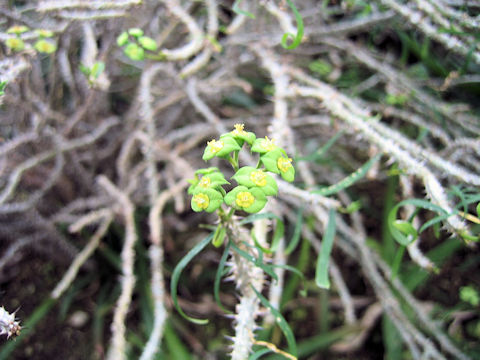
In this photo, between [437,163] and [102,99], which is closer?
[437,163]

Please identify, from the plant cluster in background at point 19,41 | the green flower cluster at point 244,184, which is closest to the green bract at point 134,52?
the plant cluster in background at point 19,41

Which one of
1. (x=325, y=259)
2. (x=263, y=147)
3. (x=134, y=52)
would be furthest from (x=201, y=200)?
(x=134, y=52)

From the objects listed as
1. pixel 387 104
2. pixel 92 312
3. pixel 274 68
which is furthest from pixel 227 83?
pixel 92 312

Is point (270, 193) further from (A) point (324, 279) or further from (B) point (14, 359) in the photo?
(B) point (14, 359)

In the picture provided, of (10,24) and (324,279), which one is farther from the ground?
(10,24)

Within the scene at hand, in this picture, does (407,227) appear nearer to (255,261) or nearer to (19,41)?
(255,261)

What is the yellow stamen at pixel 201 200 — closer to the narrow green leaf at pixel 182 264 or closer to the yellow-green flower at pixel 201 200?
the yellow-green flower at pixel 201 200

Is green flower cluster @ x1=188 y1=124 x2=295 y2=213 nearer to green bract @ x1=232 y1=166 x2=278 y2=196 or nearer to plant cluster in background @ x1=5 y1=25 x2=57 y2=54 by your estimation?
green bract @ x1=232 y1=166 x2=278 y2=196

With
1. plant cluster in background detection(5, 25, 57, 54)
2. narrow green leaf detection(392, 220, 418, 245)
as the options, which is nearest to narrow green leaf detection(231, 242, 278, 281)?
narrow green leaf detection(392, 220, 418, 245)
